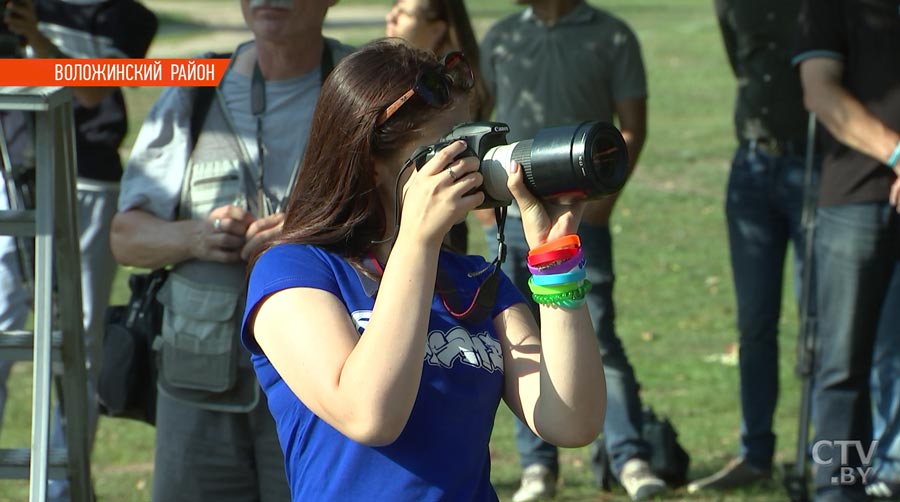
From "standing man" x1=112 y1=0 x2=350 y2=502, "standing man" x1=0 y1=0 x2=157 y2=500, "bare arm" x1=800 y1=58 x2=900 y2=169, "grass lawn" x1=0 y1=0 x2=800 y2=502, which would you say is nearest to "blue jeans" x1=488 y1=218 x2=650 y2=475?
"grass lawn" x1=0 y1=0 x2=800 y2=502

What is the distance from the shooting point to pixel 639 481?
4969mm

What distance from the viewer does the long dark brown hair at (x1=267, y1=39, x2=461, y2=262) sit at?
90.6 inches

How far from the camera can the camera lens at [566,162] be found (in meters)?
2.13

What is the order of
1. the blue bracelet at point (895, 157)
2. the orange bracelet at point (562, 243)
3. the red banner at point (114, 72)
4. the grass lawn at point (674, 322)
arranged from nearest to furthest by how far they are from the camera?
the orange bracelet at point (562, 243)
the red banner at point (114, 72)
the blue bracelet at point (895, 157)
the grass lawn at point (674, 322)

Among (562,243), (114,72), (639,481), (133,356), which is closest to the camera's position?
(562,243)

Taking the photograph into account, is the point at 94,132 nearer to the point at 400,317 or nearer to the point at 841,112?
the point at 841,112

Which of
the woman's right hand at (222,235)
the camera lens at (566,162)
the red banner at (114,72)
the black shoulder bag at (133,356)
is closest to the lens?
the camera lens at (566,162)

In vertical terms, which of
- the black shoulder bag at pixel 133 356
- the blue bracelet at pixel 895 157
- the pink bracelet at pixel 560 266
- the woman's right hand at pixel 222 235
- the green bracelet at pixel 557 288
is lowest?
the black shoulder bag at pixel 133 356

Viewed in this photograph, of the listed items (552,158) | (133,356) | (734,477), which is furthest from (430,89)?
(734,477)

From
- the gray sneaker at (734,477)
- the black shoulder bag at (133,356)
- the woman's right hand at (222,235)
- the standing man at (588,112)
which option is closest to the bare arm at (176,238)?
the woman's right hand at (222,235)

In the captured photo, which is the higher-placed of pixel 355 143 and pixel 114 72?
pixel 355 143

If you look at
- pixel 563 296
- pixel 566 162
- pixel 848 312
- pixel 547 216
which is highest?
pixel 566 162

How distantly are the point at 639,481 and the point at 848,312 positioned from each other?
990 mm

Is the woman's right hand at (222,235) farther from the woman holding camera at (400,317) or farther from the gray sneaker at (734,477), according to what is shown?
the gray sneaker at (734,477)
